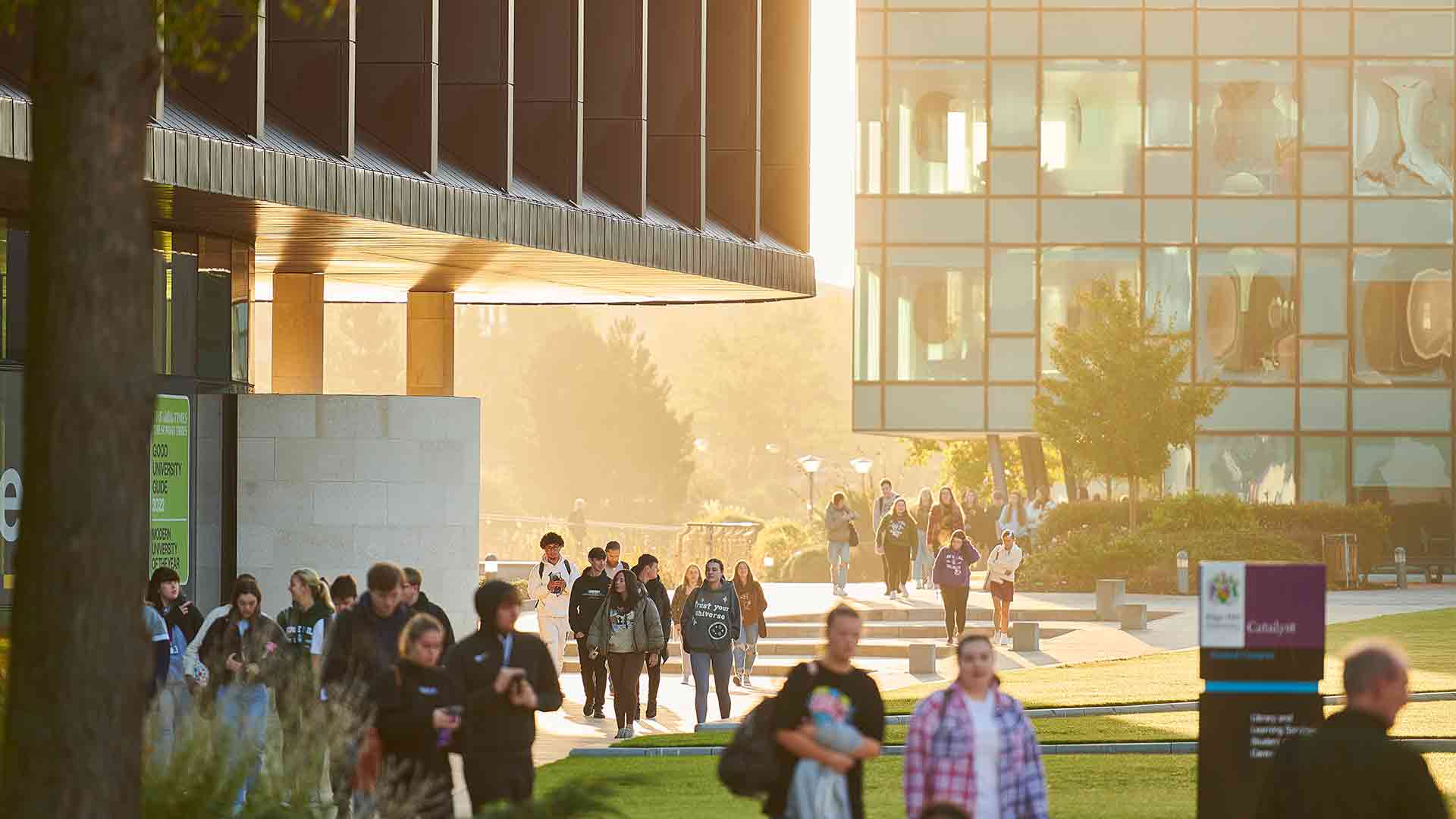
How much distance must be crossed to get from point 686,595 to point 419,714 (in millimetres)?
15949

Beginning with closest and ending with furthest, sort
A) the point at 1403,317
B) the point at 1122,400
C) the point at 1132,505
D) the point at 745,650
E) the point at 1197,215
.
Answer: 1. the point at 745,650
2. the point at 1132,505
3. the point at 1122,400
4. the point at 1403,317
5. the point at 1197,215

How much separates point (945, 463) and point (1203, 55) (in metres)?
14.8

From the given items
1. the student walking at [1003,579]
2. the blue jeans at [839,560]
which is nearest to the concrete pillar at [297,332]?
the student walking at [1003,579]

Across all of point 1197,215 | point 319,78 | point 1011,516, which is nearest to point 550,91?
point 319,78

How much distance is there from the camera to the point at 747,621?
2566cm

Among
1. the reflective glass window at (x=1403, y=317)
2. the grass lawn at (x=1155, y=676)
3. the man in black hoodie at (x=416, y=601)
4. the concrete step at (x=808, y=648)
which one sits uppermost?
the reflective glass window at (x=1403, y=317)

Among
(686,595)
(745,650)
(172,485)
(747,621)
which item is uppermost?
(172,485)

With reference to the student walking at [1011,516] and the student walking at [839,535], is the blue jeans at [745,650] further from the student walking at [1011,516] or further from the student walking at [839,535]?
the student walking at [1011,516]

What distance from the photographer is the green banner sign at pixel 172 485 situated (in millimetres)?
20906

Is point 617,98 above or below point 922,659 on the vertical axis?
above

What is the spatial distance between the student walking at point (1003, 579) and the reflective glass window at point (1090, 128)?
2286 centimetres

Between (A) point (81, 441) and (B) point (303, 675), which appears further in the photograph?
(B) point (303, 675)

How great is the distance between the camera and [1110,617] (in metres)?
35.1

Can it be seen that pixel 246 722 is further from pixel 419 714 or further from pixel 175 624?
pixel 175 624
